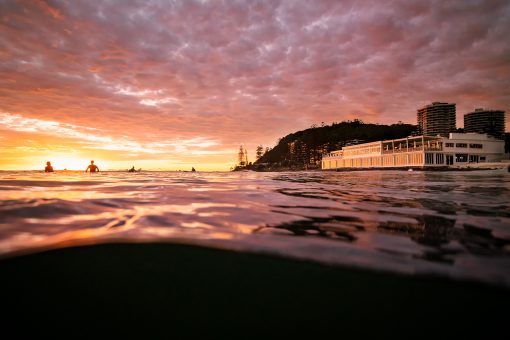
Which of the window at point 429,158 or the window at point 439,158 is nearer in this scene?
the window at point 429,158

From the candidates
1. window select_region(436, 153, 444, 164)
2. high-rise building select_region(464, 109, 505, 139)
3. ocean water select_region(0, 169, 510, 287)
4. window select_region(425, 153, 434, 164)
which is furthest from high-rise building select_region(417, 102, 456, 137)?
ocean water select_region(0, 169, 510, 287)

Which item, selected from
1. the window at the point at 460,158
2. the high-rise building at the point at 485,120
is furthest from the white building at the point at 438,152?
the high-rise building at the point at 485,120

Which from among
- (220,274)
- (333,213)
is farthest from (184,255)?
(333,213)

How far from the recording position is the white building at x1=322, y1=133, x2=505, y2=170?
178 feet

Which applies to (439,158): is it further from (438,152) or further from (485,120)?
(485,120)

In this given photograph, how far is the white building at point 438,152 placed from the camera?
54219 millimetres

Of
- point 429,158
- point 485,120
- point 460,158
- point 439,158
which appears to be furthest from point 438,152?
point 485,120

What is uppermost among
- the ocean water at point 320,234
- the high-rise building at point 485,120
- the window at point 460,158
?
the high-rise building at point 485,120

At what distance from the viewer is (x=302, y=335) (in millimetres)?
1399

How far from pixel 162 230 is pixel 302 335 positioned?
7.22 ft

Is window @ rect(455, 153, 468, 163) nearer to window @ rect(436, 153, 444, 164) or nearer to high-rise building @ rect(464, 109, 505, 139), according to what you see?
window @ rect(436, 153, 444, 164)

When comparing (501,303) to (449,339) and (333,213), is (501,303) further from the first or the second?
(333,213)

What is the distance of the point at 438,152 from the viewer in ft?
178

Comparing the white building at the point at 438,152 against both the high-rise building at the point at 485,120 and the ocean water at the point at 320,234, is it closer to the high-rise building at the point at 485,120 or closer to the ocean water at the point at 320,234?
the ocean water at the point at 320,234
